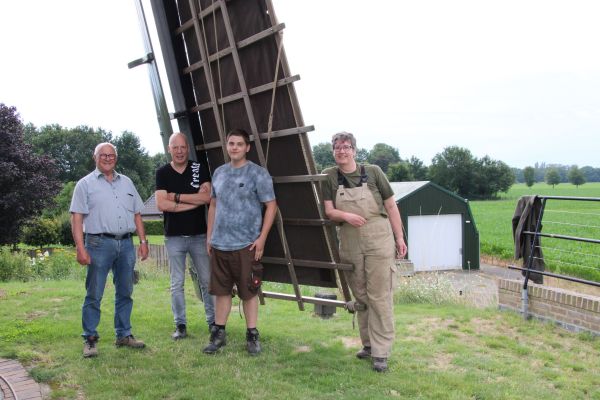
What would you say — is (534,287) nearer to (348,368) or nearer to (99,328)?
(348,368)

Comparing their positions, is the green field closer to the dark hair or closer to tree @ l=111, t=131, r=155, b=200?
the dark hair

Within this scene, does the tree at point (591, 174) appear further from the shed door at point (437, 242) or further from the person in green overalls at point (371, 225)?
the person in green overalls at point (371, 225)

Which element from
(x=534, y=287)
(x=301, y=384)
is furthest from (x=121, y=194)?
(x=534, y=287)

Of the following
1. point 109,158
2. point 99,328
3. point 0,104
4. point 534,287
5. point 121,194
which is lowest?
point 534,287

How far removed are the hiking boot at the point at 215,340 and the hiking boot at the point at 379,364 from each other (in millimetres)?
1403

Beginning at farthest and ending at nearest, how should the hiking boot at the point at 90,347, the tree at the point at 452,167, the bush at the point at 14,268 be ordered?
the tree at the point at 452,167 → the bush at the point at 14,268 → the hiking boot at the point at 90,347

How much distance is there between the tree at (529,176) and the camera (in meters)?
121

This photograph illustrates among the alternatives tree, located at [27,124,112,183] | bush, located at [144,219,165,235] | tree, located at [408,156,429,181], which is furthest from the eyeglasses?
tree, located at [408,156,429,181]

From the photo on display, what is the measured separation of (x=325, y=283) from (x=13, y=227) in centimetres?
2048

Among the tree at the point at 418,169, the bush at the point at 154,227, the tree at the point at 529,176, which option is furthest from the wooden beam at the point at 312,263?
the tree at the point at 529,176

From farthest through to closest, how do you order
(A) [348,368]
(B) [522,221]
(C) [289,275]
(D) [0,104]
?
1. (D) [0,104]
2. (B) [522,221]
3. (C) [289,275]
4. (A) [348,368]

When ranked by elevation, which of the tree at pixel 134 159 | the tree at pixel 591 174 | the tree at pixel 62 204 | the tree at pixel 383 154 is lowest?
the tree at pixel 591 174

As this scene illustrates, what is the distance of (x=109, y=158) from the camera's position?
4.95 m

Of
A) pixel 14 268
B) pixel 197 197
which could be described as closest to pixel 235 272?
pixel 197 197
